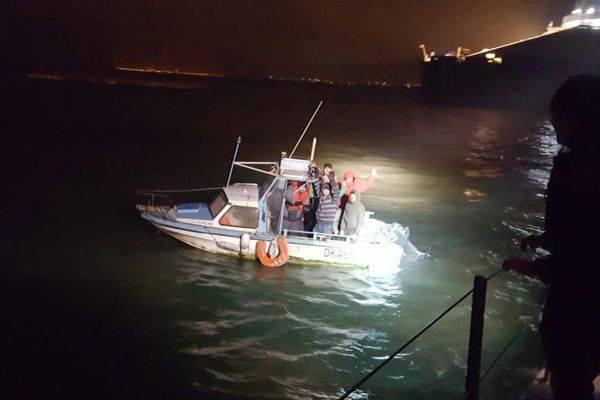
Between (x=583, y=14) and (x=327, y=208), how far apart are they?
371ft

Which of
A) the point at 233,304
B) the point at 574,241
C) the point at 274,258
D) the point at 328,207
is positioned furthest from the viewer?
the point at 274,258

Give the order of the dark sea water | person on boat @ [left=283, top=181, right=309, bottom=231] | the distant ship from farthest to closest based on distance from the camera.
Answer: the distant ship → person on boat @ [left=283, top=181, right=309, bottom=231] → the dark sea water

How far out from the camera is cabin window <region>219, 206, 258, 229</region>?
A: 1772 centimetres

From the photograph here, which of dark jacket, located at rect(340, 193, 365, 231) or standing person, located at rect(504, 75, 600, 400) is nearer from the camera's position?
standing person, located at rect(504, 75, 600, 400)

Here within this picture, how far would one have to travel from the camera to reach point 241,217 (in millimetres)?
17797

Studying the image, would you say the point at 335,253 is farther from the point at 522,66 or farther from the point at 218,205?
the point at 522,66

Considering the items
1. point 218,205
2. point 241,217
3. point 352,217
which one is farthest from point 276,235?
point 352,217

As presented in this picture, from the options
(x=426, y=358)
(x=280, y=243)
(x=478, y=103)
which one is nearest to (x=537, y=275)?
(x=426, y=358)

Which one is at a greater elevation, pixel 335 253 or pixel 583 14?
pixel 583 14

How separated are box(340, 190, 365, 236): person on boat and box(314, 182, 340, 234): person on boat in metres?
0.30

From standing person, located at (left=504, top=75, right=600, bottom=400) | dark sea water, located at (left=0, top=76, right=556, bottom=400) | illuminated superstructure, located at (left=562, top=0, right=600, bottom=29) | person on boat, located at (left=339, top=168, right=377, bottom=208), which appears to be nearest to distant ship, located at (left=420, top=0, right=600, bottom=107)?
illuminated superstructure, located at (left=562, top=0, right=600, bottom=29)

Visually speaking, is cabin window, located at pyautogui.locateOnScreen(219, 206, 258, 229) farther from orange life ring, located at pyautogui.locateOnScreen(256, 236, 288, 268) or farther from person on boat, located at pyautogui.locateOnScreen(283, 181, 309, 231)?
person on boat, located at pyautogui.locateOnScreen(283, 181, 309, 231)

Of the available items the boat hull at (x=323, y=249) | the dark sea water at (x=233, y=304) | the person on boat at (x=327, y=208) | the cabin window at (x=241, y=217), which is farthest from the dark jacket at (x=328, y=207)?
the cabin window at (x=241, y=217)

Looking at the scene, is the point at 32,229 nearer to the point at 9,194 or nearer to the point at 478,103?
the point at 9,194
